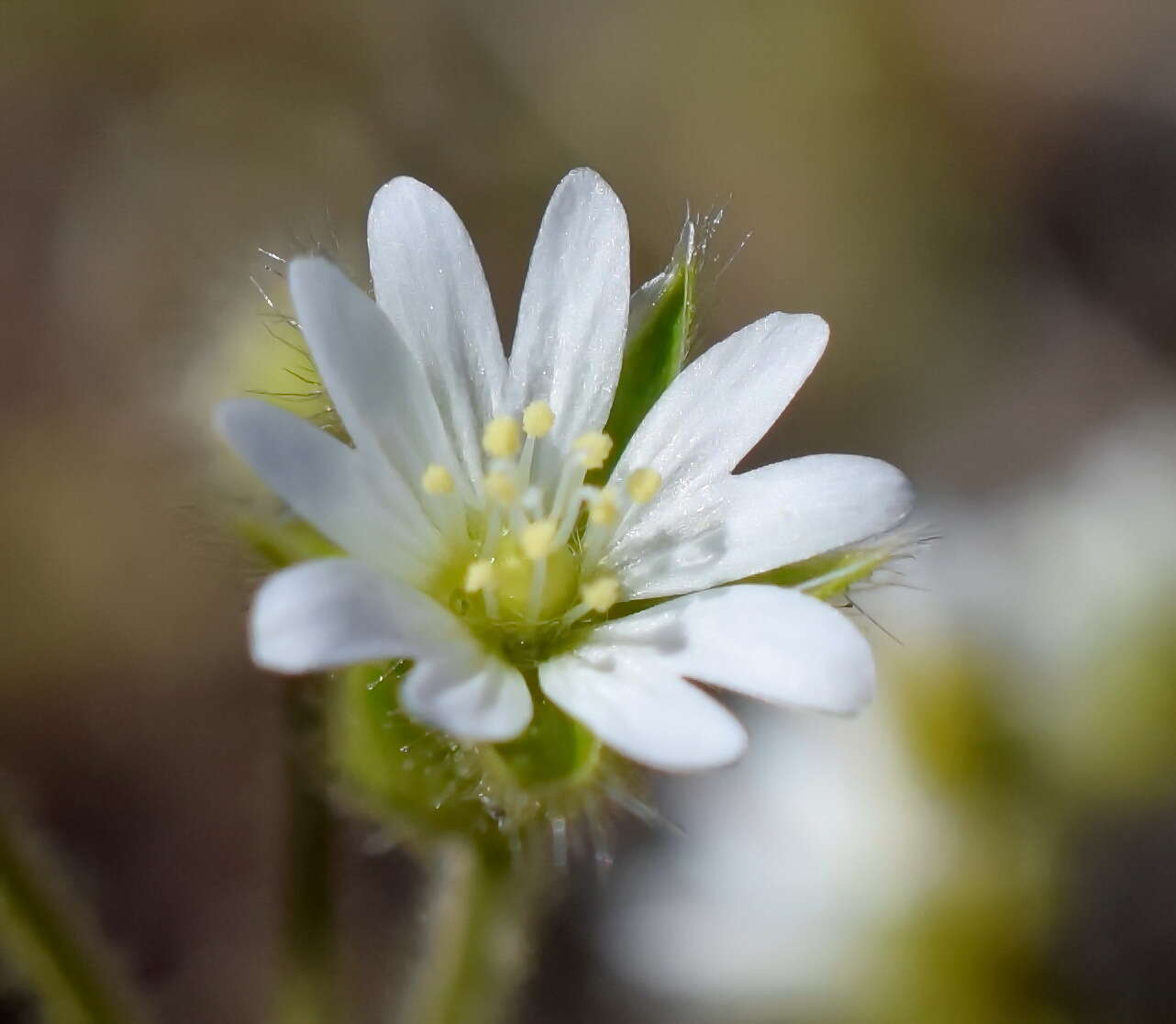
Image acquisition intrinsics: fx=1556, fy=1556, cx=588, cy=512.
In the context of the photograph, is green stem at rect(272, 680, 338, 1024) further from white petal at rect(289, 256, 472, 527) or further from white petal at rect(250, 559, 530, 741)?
white petal at rect(250, 559, 530, 741)

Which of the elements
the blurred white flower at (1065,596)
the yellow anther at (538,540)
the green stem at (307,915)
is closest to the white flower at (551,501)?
the yellow anther at (538,540)

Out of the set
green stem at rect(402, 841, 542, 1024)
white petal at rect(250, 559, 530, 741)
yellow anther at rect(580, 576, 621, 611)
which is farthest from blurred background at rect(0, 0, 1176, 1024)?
white petal at rect(250, 559, 530, 741)

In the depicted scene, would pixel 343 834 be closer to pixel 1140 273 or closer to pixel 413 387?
pixel 413 387

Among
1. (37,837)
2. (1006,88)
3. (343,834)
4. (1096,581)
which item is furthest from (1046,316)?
(37,837)

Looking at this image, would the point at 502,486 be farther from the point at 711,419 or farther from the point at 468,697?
the point at 468,697

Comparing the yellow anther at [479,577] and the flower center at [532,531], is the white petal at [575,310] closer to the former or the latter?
the flower center at [532,531]
